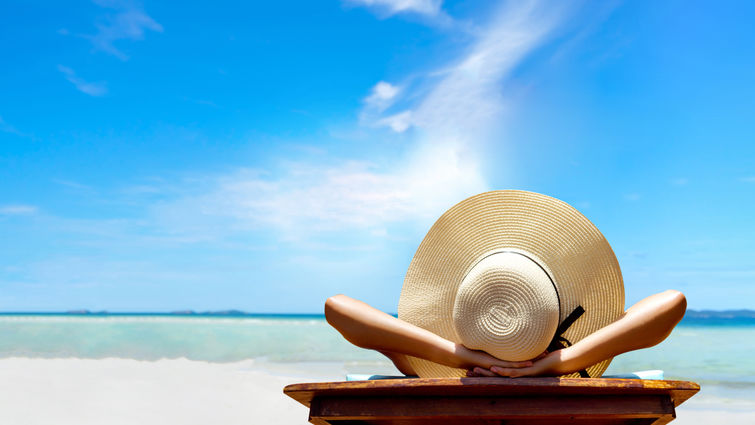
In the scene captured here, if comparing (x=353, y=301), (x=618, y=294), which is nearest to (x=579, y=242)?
(x=618, y=294)

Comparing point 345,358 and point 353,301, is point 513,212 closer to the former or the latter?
point 353,301

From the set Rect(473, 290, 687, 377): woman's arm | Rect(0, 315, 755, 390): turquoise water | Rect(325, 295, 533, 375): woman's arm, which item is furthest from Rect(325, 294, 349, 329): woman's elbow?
→ Rect(0, 315, 755, 390): turquoise water

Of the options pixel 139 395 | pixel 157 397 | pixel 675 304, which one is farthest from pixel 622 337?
pixel 139 395

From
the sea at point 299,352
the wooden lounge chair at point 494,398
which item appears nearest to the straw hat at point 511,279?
the wooden lounge chair at point 494,398

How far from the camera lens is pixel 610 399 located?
1715 mm

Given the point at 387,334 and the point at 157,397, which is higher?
the point at 387,334

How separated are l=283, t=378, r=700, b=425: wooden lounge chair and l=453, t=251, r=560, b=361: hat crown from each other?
4.9 inches

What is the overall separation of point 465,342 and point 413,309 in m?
0.32

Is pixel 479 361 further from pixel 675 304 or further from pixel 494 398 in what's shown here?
pixel 675 304

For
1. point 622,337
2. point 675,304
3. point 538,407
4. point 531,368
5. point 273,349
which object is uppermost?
point 273,349

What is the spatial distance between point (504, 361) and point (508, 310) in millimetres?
160

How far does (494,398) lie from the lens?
1708mm

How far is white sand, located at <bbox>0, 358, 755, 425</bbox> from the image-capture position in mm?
5020

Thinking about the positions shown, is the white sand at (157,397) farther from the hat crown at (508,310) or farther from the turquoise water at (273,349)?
the hat crown at (508,310)
